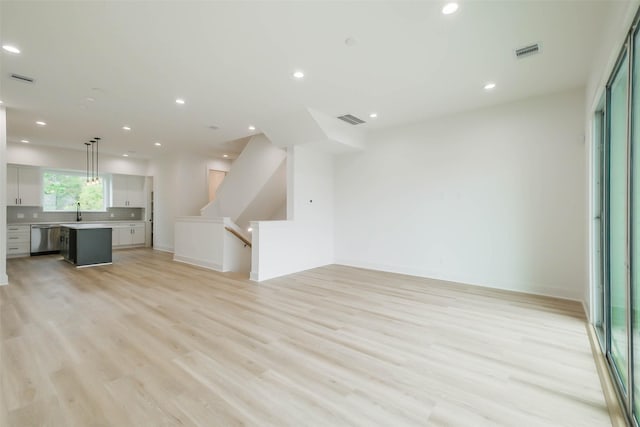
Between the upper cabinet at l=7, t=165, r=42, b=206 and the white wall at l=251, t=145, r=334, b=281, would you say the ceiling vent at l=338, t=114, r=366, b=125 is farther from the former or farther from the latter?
the upper cabinet at l=7, t=165, r=42, b=206

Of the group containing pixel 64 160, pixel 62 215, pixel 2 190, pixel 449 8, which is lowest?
pixel 62 215

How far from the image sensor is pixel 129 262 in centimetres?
673

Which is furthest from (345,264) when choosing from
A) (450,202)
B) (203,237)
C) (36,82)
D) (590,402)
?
(36,82)

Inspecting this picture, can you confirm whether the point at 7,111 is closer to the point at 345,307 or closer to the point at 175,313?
the point at 175,313

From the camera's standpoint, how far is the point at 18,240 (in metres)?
7.32

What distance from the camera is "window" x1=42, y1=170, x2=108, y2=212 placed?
8.20 metres

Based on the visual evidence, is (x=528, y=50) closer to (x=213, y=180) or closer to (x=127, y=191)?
(x=213, y=180)

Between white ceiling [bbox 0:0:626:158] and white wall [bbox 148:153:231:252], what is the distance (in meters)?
3.49

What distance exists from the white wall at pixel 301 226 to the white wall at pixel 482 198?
628 mm

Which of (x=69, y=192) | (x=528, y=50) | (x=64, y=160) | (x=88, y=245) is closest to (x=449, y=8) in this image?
(x=528, y=50)

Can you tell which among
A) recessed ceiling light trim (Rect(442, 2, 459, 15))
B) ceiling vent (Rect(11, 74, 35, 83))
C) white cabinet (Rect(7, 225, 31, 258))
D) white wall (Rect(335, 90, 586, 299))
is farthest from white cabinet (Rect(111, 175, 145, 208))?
recessed ceiling light trim (Rect(442, 2, 459, 15))

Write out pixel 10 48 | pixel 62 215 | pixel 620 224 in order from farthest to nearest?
pixel 62 215, pixel 10 48, pixel 620 224

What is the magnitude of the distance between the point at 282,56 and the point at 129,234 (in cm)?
890

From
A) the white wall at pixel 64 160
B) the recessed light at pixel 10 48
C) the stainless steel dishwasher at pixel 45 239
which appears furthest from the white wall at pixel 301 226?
the stainless steel dishwasher at pixel 45 239
